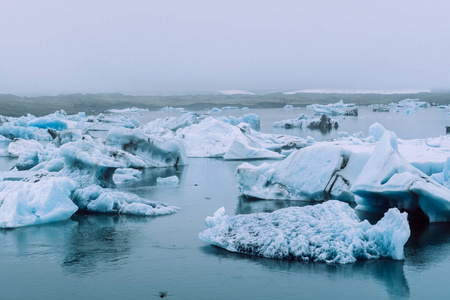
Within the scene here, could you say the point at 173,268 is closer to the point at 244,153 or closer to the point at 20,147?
the point at 244,153

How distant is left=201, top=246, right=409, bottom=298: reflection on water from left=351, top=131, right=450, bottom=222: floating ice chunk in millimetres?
1850

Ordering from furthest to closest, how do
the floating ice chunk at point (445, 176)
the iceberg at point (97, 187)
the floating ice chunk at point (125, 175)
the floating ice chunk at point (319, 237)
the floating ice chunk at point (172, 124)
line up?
the floating ice chunk at point (172, 124) < the floating ice chunk at point (125, 175) < the floating ice chunk at point (445, 176) < the iceberg at point (97, 187) < the floating ice chunk at point (319, 237)

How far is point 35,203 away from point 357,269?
5.53m

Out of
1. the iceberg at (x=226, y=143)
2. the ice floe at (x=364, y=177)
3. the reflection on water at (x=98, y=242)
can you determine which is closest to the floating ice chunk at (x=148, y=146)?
the iceberg at (x=226, y=143)

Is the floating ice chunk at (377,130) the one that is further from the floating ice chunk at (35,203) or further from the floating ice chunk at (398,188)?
the floating ice chunk at (35,203)

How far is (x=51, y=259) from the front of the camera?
24.1ft

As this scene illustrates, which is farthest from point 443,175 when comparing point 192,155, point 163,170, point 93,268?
point 192,155

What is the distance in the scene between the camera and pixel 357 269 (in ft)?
21.8

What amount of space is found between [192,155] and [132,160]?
3.81m

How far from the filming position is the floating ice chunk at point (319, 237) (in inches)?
271

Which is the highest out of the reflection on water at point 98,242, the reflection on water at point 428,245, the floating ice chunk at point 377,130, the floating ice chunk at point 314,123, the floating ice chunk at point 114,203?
the floating ice chunk at point 377,130

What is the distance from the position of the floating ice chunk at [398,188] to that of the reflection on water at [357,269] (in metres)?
1.85

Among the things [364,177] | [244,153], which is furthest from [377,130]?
[364,177]

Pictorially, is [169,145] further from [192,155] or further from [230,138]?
[230,138]
